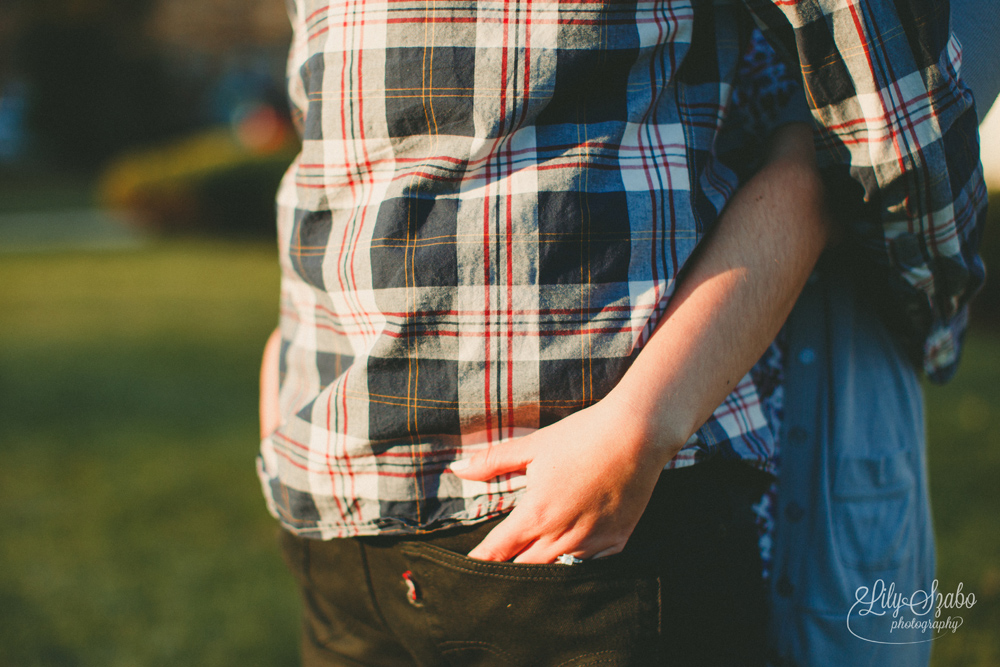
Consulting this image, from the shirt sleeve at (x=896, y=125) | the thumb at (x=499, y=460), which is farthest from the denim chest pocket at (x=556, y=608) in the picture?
the shirt sleeve at (x=896, y=125)

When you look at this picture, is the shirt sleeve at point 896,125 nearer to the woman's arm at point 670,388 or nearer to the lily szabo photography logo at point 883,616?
the woman's arm at point 670,388

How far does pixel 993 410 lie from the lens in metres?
4.55

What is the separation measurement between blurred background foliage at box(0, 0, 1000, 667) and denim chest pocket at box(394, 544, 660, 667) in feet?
7.01

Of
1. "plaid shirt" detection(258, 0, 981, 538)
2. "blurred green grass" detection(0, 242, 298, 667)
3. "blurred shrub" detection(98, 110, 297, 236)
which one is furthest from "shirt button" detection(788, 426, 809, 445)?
"blurred shrub" detection(98, 110, 297, 236)

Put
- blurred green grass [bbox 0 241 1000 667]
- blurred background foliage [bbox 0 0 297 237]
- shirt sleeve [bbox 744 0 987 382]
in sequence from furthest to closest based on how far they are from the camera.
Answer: blurred background foliage [bbox 0 0 297 237] → blurred green grass [bbox 0 241 1000 667] → shirt sleeve [bbox 744 0 987 382]

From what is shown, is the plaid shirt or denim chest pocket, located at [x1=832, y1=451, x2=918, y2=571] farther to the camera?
denim chest pocket, located at [x1=832, y1=451, x2=918, y2=571]

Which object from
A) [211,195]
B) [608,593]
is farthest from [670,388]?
[211,195]

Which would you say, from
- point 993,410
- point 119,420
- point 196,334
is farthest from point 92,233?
point 993,410

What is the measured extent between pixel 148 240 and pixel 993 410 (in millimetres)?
12001

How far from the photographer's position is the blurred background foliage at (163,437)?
2.84 metres

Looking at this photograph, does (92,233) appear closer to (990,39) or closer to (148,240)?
(148,240)

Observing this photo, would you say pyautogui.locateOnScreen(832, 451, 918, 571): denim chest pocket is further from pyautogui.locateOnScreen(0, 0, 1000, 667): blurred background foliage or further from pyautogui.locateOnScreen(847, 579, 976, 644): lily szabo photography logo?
pyautogui.locateOnScreen(0, 0, 1000, 667): blurred background foliage

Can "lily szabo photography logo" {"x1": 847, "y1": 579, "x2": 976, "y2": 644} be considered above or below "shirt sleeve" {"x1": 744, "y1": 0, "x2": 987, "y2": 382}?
below

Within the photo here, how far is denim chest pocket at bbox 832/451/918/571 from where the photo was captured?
106cm
